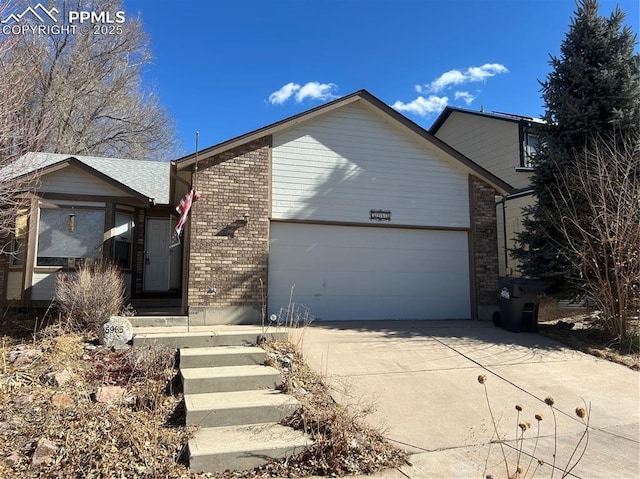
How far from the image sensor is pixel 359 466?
3994mm

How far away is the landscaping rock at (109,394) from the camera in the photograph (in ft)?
15.9

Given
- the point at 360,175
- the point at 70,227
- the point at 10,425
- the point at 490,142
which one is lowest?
the point at 10,425

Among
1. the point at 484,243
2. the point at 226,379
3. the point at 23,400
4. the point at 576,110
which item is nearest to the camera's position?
the point at 23,400

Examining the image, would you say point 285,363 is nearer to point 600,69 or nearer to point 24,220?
point 24,220

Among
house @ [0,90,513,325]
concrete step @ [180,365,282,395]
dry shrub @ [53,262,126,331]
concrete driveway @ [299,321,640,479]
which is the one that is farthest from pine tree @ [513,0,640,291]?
dry shrub @ [53,262,126,331]

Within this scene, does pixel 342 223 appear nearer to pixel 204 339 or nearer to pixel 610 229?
pixel 204 339

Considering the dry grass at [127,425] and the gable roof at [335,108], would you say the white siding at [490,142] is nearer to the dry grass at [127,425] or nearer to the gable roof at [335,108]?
the gable roof at [335,108]

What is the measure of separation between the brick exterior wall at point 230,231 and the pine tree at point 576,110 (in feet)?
21.3

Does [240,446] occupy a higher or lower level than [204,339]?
lower

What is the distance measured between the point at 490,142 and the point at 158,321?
47.4 ft

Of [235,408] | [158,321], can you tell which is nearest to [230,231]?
[158,321]

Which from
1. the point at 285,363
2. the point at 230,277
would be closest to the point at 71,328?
the point at 230,277

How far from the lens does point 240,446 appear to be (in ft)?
13.4

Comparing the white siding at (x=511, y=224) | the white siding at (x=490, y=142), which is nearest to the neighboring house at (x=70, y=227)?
the white siding at (x=511, y=224)
